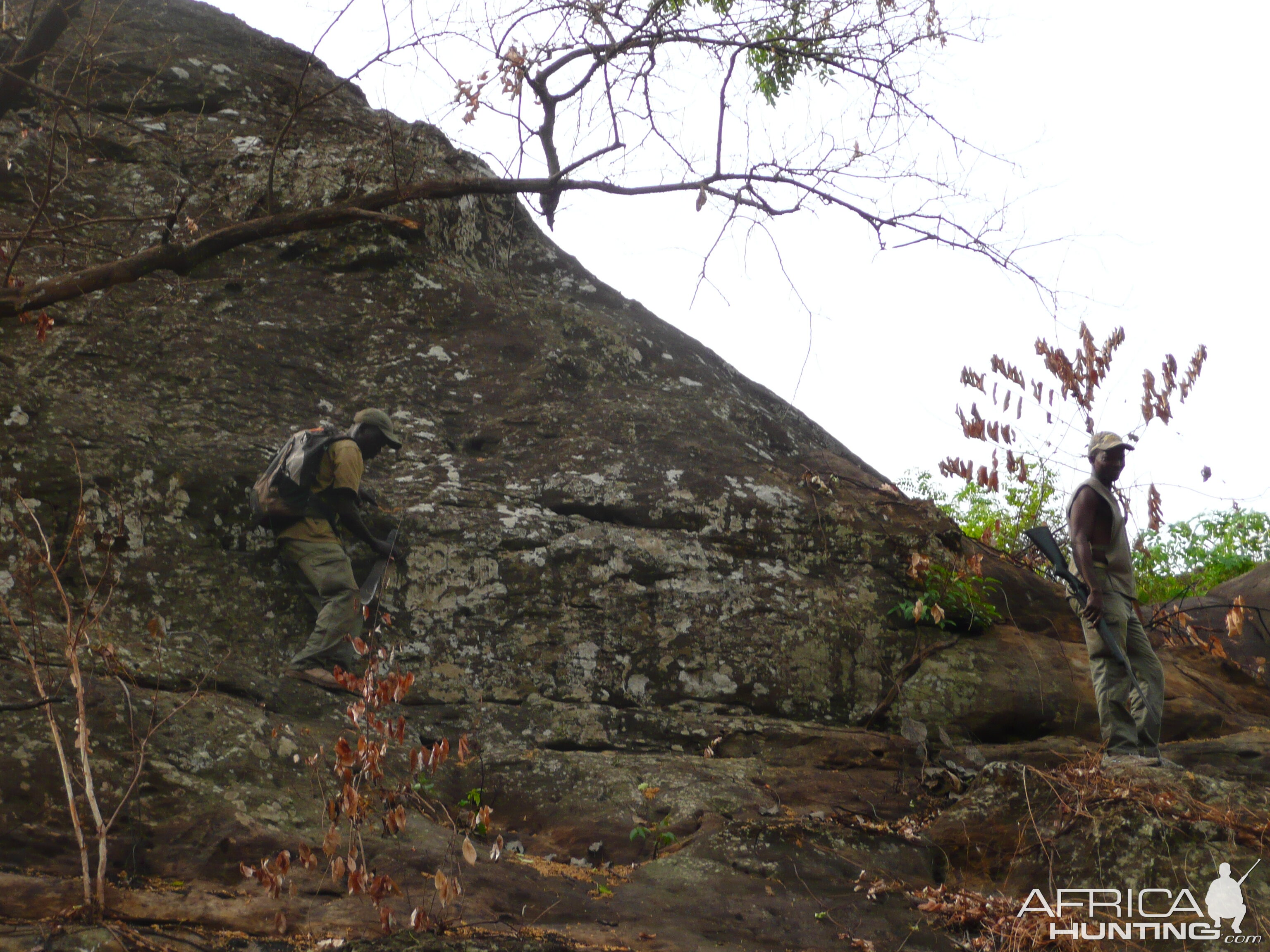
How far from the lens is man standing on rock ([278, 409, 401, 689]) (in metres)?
6.22

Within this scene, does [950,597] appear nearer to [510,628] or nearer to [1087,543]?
[1087,543]

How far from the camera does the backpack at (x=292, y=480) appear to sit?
6223mm

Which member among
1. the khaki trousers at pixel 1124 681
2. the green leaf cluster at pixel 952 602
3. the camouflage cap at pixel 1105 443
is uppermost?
the camouflage cap at pixel 1105 443

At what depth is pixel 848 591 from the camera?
25.3ft

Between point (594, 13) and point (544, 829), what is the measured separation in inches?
224

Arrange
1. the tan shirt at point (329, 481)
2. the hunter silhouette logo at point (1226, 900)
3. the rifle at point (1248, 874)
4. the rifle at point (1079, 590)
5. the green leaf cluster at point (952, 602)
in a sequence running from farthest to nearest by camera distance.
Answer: the green leaf cluster at point (952, 602) < the tan shirt at point (329, 481) < the rifle at point (1079, 590) < the rifle at point (1248, 874) < the hunter silhouette logo at point (1226, 900)

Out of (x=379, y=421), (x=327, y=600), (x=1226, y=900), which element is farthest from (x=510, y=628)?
(x=1226, y=900)

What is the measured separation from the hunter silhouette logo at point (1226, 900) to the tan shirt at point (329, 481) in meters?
5.37

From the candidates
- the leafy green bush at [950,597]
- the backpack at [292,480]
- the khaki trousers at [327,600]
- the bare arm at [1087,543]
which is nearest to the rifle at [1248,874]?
the bare arm at [1087,543]

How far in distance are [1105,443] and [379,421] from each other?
195 inches

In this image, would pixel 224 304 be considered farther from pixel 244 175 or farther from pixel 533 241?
pixel 533 241

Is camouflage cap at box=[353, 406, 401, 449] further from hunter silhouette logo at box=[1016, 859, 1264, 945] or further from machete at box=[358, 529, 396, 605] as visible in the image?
hunter silhouette logo at box=[1016, 859, 1264, 945]

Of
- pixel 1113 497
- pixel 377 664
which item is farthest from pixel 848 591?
pixel 377 664

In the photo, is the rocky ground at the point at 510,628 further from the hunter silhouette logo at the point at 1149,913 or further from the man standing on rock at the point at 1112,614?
the man standing on rock at the point at 1112,614
